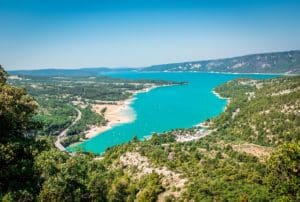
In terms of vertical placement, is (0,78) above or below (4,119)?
above

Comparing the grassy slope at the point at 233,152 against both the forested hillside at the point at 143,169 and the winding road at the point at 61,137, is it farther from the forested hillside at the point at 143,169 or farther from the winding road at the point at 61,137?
the winding road at the point at 61,137

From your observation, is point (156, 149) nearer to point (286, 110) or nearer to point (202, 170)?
point (202, 170)

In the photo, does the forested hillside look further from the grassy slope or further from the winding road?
the winding road

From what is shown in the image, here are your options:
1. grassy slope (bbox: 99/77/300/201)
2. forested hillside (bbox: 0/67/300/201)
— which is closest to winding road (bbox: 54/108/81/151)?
grassy slope (bbox: 99/77/300/201)

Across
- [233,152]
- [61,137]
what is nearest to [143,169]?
[233,152]

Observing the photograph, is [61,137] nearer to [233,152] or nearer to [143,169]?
[233,152]

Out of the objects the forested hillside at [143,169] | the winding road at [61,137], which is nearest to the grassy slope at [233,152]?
the forested hillside at [143,169]

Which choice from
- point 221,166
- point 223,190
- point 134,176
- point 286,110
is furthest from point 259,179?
point 286,110

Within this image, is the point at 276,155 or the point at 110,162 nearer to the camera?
the point at 276,155
